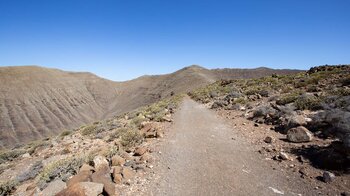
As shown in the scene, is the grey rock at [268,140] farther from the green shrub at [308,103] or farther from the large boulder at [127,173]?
the large boulder at [127,173]

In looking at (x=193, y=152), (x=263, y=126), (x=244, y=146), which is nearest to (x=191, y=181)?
(x=193, y=152)

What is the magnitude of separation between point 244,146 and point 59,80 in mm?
97383

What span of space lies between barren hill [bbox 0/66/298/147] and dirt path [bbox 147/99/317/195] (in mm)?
48649

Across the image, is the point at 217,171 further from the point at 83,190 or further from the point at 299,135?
the point at 299,135

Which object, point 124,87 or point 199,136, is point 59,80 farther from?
point 199,136

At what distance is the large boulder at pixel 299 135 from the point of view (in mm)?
7956

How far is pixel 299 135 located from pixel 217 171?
12.3 feet

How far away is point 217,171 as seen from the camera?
256 inches

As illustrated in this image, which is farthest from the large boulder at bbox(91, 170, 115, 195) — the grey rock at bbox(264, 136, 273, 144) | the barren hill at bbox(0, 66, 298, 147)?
the barren hill at bbox(0, 66, 298, 147)

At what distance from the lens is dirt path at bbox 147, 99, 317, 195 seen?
17.9 ft

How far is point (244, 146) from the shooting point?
8625 millimetres

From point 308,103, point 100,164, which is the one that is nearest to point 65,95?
point 100,164

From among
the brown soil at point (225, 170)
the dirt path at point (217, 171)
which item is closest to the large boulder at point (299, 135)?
the brown soil at point (225, 170)

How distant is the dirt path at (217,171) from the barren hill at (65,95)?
48649 millimetres
